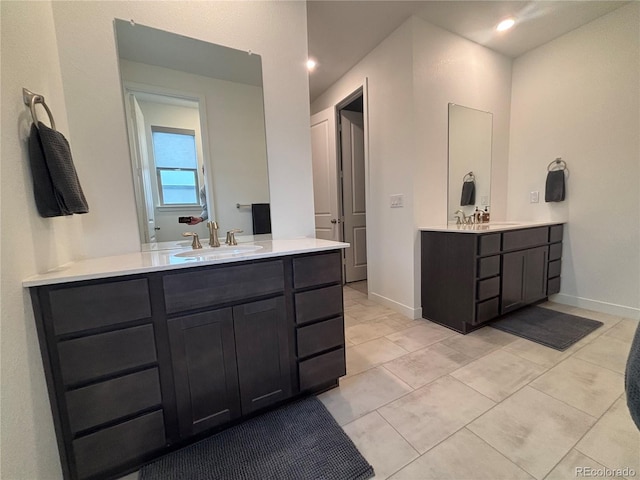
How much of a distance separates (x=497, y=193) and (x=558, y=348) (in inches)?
68.4

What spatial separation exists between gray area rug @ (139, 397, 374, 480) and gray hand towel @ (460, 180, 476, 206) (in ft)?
7.74

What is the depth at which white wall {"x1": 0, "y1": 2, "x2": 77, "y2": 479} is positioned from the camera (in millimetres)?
795

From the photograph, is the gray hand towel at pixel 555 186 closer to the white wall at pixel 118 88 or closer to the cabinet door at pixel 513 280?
the cabinet door at pixel 513 280

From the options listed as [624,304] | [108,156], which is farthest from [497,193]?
[108,156]

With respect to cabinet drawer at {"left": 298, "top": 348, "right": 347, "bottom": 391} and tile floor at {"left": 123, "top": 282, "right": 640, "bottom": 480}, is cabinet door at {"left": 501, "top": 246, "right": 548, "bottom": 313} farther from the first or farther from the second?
cabinet drawer at {"left": 298, "top": 348, "right": 347, "bottom": 391}

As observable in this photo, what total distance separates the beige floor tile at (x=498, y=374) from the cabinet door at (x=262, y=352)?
1.13 m

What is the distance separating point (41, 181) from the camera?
3.35 feet

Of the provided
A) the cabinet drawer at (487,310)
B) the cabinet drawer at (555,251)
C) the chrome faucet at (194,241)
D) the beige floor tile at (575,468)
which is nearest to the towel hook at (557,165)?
the cabinet drawer at (555,251)

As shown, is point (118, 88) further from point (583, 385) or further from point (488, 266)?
point (583, 385)

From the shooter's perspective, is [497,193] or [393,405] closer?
[393,405]

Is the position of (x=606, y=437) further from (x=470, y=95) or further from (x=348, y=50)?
(x=348, y=50)

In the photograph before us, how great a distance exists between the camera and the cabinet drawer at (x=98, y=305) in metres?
0.94

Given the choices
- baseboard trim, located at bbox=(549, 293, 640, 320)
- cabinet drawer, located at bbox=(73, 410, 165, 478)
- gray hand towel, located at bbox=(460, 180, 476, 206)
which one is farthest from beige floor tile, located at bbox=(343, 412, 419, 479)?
baseboard trim, located at bbox=(549, 293, 640, 320)

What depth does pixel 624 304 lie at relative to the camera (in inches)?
92.0
